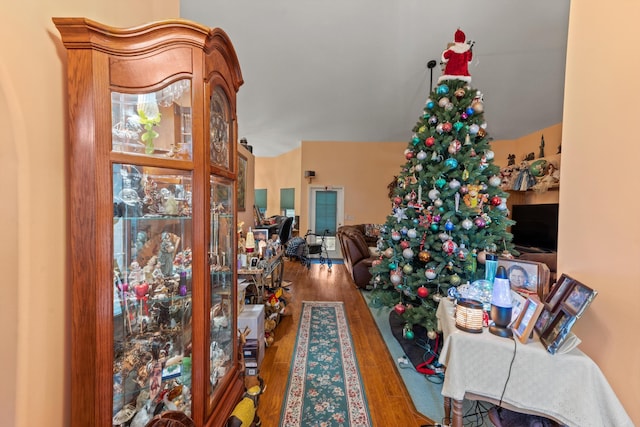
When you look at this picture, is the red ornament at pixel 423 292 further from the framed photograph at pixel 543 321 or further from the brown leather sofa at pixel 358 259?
the brown leather sofa at pixel 358 259

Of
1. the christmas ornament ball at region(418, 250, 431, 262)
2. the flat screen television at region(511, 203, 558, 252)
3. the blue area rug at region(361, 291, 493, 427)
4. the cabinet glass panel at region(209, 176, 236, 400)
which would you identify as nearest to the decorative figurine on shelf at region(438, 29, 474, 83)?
the christmas ornament ball at region(418, 250, 431, 262)

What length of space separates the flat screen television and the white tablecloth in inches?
167

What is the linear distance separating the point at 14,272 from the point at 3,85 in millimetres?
576

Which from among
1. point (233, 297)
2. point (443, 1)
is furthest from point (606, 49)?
point (233, 297)

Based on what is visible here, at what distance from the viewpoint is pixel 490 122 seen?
16.1ft

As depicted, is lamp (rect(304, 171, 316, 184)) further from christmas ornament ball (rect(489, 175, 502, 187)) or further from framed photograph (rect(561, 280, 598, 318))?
framed photograph (rect(561, 280, 598, 318))

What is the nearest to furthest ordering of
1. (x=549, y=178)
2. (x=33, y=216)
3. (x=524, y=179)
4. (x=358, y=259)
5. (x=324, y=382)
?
1. (x=33, y=216)
2. (x=324, y=382)
3. (x=358, y=259)
4. (x=549, y=178)
5. (x=524, y=179)

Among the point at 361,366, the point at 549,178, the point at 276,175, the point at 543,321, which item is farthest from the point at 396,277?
the point at 276,175

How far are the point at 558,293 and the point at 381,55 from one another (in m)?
3.34

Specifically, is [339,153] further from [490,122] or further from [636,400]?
[636,400]

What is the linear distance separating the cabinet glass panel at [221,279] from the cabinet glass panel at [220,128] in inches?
4.6

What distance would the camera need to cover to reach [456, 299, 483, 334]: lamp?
1.21m

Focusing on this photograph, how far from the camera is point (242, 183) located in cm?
322

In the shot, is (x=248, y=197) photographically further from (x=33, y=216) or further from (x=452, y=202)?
(x=33, y=216)
